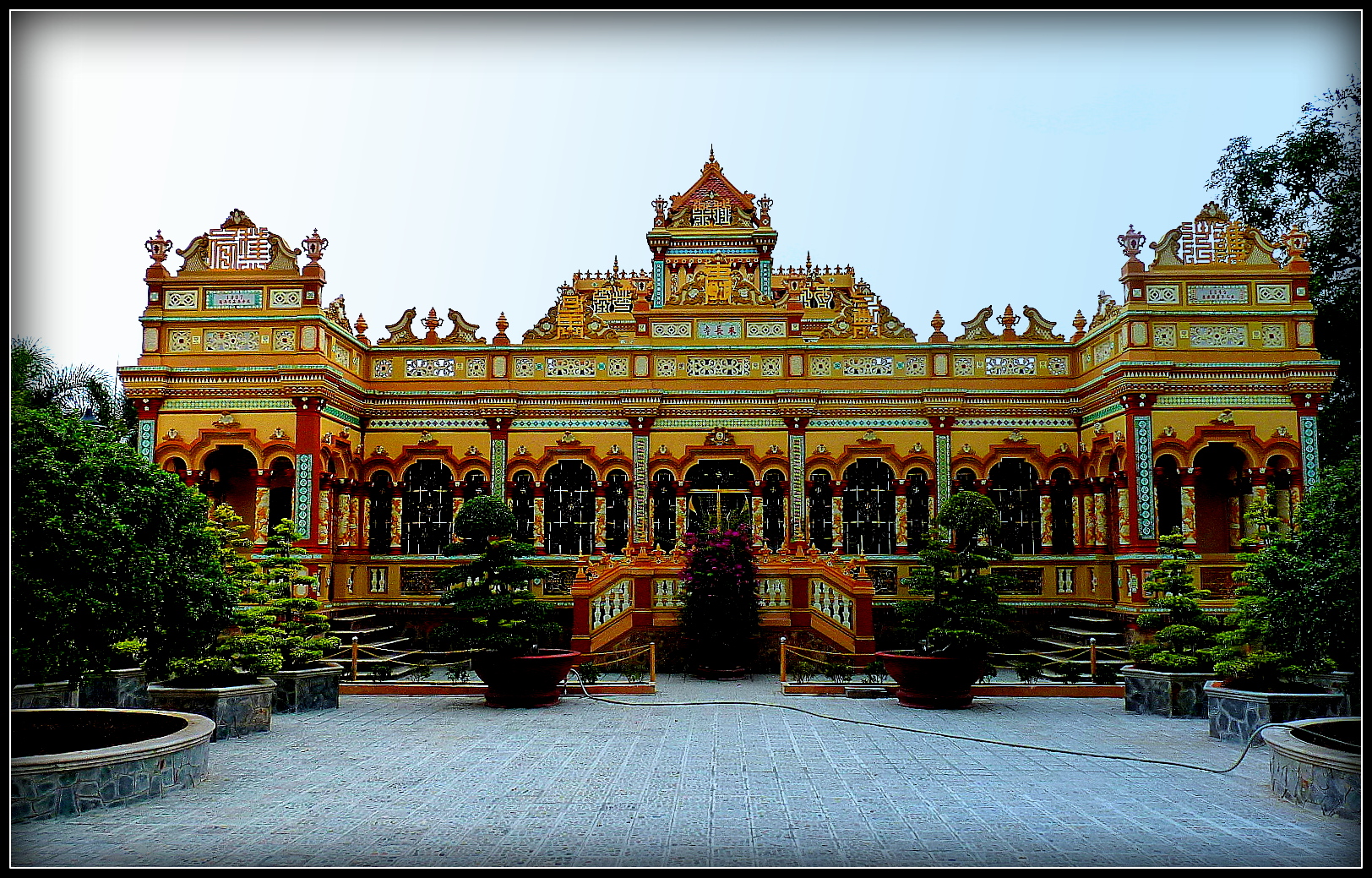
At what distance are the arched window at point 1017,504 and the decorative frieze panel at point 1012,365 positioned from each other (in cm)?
166

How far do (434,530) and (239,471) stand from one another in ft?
11.8

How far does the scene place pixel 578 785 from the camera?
27.0ft

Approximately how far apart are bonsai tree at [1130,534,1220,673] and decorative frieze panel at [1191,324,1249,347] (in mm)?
5307

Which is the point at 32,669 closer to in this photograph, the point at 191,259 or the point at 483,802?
the point at 483,802

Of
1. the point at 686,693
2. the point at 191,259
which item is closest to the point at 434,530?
the point at 191,259

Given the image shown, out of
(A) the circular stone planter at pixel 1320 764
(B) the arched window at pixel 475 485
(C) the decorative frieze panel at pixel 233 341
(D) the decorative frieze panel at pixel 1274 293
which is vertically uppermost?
(D) the decorative frieze panel at pixel 1274 293

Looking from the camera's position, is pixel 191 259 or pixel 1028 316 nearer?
pixel 191 259

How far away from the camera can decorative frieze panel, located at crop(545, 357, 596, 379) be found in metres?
20.3

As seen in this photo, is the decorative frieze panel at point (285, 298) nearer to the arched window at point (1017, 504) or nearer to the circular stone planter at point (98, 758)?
the circular stone planter at point (98, 758)

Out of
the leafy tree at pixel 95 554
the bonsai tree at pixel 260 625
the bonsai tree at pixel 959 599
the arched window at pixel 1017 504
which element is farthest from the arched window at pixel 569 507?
the leafy tree at pixel 95 554

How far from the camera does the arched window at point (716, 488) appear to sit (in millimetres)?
19938

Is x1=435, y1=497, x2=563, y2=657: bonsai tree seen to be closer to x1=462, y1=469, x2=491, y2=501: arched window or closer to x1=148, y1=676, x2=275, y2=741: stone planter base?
x1=148, y1=676, x2=275, y2=741: stone planter base

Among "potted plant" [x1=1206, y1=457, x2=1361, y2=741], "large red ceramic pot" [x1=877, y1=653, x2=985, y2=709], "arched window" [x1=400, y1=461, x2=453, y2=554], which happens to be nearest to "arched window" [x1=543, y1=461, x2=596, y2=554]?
"arched window" [x1=400, y1=461, x2=453, y2=554]

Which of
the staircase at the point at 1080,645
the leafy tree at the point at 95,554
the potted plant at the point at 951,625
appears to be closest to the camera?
the leafy tree at the point at 95,554
